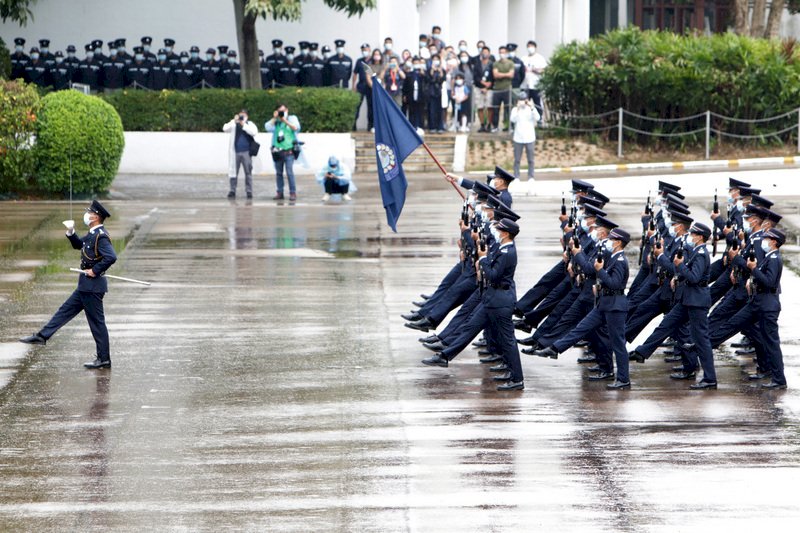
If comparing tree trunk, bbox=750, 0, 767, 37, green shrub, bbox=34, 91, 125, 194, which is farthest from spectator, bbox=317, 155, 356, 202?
tree trunk, bbox=750, 0, 767, 37

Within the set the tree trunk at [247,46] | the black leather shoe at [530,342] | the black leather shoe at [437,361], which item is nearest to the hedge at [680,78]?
the tree trunk at [247,46]

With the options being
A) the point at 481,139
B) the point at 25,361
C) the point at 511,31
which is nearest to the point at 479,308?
the point at 25,361

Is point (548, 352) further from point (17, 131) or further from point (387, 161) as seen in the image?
point (17, 131)

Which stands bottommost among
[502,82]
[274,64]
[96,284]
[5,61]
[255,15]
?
[96,284]

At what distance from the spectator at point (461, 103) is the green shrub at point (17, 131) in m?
9.54

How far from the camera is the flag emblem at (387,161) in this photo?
49.8 feet

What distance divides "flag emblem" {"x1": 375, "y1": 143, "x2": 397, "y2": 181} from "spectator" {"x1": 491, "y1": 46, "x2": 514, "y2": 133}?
51.8 ft

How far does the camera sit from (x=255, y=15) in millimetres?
29609

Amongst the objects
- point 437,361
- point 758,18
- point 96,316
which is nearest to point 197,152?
point 758,18

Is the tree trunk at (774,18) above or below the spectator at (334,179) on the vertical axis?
above

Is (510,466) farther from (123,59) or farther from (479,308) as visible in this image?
(123,59)

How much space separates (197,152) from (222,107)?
111 cm

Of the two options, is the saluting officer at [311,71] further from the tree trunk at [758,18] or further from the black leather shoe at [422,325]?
the black leather shoe at [422,325]

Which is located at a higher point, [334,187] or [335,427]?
[334,187]
